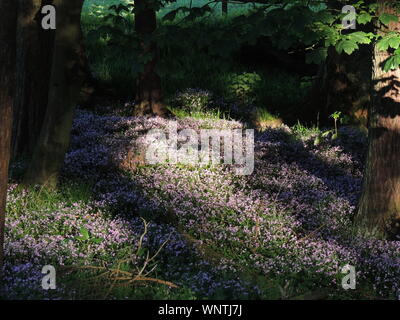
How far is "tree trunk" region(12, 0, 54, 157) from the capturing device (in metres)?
9.88

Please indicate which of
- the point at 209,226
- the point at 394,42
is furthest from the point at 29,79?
the point at 394,42

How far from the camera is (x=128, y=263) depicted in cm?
588

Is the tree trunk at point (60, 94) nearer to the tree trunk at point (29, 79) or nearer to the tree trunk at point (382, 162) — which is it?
the tree trunk at point (29, 79)

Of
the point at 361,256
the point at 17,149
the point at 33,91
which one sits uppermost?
the point at 33,91

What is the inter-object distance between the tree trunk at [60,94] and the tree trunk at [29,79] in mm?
1829

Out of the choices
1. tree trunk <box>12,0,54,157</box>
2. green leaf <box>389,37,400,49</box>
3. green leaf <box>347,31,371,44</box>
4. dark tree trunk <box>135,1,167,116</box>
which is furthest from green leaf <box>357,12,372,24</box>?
dark tree trunk <box>135,1,167,116</box>

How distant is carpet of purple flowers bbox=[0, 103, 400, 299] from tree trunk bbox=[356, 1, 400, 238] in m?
0.38

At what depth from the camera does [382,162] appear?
7426 millimetres

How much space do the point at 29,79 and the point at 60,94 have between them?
217cm

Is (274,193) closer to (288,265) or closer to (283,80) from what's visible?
(288,265)

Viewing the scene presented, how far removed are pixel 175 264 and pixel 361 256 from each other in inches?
95.6

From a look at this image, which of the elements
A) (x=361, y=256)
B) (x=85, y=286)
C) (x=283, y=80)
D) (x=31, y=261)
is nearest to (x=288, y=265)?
(x=361, y=256)

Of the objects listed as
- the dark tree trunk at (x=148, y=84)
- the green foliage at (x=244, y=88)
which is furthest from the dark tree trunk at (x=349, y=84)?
the dark tree trunk at (x=148, y=84)

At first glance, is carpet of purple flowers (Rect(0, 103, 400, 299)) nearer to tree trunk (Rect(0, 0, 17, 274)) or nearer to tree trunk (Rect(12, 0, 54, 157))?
tree trunk (Rect(12, 0, 54, 157))
